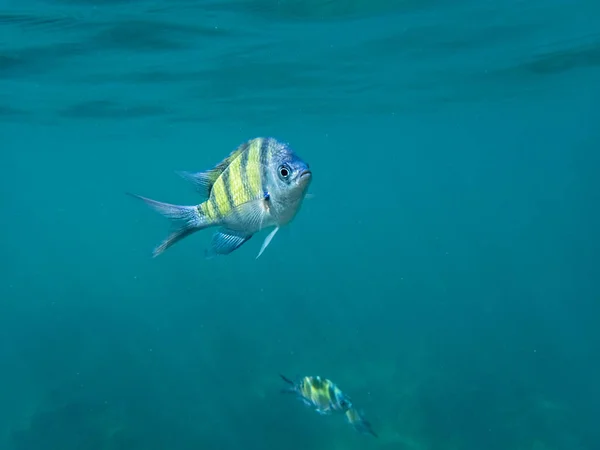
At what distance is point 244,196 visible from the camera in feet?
11.4

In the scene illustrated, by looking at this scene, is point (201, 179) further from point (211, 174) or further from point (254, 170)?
point (254, 170)

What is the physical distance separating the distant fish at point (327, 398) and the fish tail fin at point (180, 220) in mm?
3136

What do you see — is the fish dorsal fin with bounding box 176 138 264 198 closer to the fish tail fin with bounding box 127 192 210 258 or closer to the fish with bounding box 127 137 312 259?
the fish with bounding box 127 137 312 259

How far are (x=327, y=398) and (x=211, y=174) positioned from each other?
371 cm

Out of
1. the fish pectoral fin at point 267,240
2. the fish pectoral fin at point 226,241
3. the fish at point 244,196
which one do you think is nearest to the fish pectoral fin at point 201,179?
the fish at point 244,196

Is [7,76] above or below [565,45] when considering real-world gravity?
above

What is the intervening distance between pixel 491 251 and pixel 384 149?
20.6 m

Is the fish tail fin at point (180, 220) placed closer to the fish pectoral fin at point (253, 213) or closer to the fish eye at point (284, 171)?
the fish pectoral fin at point (253, 213)

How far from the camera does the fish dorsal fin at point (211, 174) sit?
142 inches

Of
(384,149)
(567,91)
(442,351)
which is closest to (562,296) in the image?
(567,91)

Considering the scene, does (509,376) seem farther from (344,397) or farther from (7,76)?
(7,76)

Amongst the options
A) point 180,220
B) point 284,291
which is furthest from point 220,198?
point 284,291

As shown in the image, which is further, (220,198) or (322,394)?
(322,394)

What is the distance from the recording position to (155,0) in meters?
13.6
